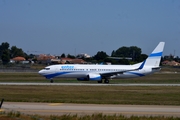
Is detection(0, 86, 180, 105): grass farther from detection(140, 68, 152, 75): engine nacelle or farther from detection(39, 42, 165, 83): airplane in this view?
detection(140, 68, 152, 75): engine nacelle

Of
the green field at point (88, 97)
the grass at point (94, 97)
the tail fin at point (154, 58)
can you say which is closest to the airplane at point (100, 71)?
the tail fin at point (154, 58)

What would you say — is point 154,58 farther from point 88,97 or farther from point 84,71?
point 88,97

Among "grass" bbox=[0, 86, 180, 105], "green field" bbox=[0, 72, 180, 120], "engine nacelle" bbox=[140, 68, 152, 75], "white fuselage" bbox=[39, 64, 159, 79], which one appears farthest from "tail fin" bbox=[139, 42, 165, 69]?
"grass" bbox=[0, 86, 180, 105]

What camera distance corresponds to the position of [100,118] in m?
17.9

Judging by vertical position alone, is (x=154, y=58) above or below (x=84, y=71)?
above

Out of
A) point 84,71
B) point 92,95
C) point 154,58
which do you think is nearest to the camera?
point 92,95

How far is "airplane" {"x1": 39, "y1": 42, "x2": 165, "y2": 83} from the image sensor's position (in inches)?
2245

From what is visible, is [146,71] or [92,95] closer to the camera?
[92,95]

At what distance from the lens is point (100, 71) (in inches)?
2325

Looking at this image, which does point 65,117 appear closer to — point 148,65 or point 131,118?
point 131,118

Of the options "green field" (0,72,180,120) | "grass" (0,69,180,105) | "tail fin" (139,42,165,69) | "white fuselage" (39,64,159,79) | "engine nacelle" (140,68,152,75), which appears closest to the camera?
"green field" (0,72,180,120)

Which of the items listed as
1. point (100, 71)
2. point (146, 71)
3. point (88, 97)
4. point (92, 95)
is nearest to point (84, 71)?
point (100, 71)

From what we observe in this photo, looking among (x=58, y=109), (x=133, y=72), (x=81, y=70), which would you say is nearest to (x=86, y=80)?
(x=81, y=70)

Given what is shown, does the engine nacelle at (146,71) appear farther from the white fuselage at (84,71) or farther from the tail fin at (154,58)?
the tail fin at (154,58)
